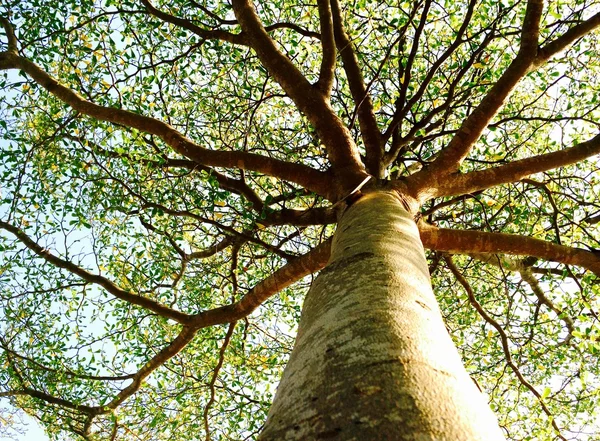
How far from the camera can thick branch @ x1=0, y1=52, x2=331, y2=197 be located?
3.99 m

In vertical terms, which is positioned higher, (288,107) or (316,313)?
(288,107)

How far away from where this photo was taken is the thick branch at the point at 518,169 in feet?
13.3

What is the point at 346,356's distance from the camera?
1129mm

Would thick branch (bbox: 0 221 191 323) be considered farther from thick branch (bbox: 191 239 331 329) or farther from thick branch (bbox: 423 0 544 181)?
thick branch (bbox: 423 0 544 181)

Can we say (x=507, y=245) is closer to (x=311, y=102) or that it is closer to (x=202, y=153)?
(x=311, y=102)

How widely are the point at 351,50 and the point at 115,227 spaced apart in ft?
12.5

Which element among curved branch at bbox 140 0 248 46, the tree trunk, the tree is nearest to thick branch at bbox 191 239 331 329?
the tree

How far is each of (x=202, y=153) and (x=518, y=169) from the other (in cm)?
296

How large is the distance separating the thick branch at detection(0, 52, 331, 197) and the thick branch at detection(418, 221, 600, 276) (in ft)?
3.83

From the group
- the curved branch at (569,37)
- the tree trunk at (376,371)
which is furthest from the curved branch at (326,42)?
the tree trunk at (376,371)

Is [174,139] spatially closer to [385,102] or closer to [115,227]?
[115,227]

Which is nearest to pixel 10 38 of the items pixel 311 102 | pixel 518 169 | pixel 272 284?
pixel 311 102

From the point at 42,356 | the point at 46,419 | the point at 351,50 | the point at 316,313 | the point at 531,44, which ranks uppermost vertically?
the point at 351,50

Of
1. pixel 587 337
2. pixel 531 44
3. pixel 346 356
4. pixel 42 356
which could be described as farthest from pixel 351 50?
pixel 42 356
